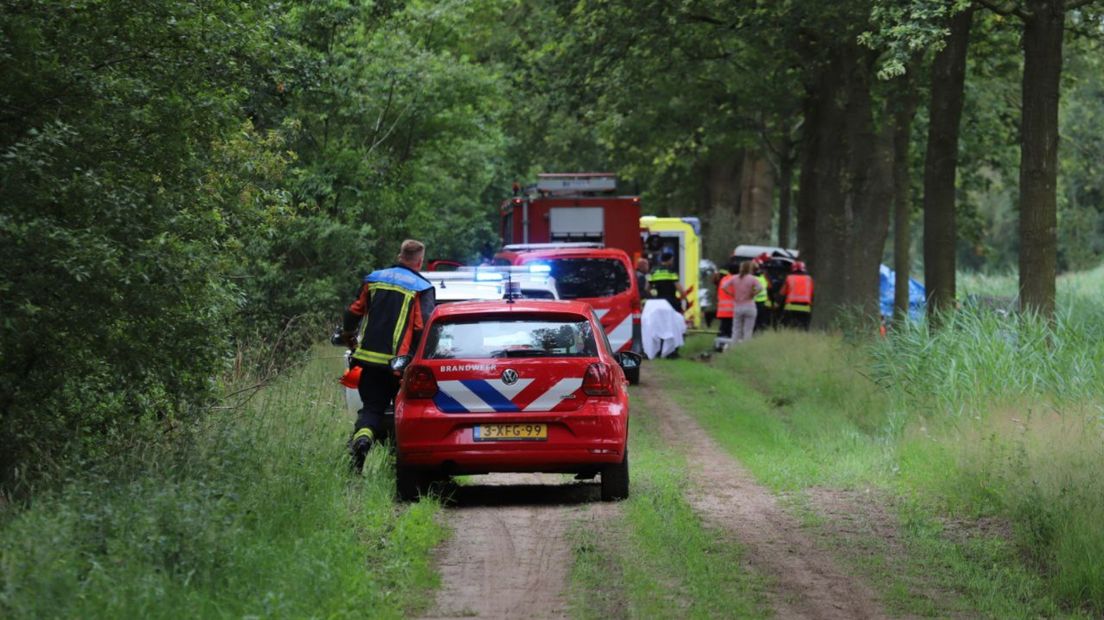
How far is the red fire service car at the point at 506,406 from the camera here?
12430 millimetres

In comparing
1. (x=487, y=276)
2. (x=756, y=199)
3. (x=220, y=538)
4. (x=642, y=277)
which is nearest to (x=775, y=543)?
(x=220, y=538)

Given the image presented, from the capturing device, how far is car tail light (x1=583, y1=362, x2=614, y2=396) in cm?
1256

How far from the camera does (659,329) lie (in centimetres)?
3019

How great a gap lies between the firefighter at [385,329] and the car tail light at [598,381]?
5.20 feet

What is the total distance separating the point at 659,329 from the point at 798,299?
128 inches

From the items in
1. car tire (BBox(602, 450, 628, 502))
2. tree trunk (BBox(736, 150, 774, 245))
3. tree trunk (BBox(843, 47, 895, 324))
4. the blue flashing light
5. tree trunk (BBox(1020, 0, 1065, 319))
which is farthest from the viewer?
tree trunk (BBox(736, 150, 774, 245))

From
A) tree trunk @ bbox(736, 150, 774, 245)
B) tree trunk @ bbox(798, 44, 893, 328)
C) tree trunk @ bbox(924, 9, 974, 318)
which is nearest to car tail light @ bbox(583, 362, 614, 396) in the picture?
tree trunk @ bbox(924, 9, 974, 318)

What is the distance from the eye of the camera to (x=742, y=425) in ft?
62.6

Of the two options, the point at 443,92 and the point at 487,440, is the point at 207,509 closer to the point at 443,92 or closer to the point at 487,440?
the point at 487,440

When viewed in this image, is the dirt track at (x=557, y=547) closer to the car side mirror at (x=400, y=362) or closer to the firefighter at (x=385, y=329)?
the firefighter at (x=385, y=329)

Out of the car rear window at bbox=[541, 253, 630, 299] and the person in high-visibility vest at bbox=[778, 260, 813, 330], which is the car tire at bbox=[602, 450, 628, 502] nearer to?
the car rear window at bbox=[541, 253, 630, 299]

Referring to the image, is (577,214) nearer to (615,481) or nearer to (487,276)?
(487,276)

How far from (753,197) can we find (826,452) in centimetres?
2982

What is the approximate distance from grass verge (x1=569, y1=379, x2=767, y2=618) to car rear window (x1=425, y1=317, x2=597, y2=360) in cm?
126
